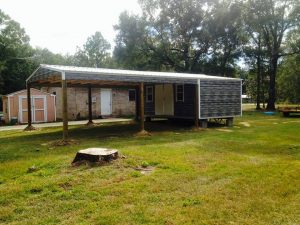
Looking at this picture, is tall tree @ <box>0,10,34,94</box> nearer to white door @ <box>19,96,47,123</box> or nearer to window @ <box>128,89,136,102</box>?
white door @ <box>19,96,47,123</box>

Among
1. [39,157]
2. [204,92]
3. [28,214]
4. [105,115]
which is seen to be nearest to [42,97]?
[105,115]

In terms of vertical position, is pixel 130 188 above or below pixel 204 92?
below

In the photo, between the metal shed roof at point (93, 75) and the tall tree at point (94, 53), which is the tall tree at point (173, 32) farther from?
the tall tree at point (94, 53)

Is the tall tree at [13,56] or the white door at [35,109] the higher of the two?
the tall tree at [13,56]

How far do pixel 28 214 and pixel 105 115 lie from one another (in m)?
22.4

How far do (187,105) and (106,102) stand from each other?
10339 mm

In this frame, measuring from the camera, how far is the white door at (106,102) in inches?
1065

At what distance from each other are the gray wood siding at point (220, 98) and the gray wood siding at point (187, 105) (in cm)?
108

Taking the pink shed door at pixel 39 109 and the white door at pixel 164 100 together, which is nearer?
the white door at pixel 164 100

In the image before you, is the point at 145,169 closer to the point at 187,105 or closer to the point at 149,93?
the point at 187,105

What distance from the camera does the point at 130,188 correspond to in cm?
591

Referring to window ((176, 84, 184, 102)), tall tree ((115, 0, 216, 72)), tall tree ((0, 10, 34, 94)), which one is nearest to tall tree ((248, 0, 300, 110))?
tall tree ((115, 0, 216, 72))

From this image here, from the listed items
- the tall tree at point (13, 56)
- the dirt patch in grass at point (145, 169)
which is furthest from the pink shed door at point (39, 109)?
the dirt patch in grass at point (145, 169)

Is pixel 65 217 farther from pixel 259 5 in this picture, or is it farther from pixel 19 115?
pixel 259 5
